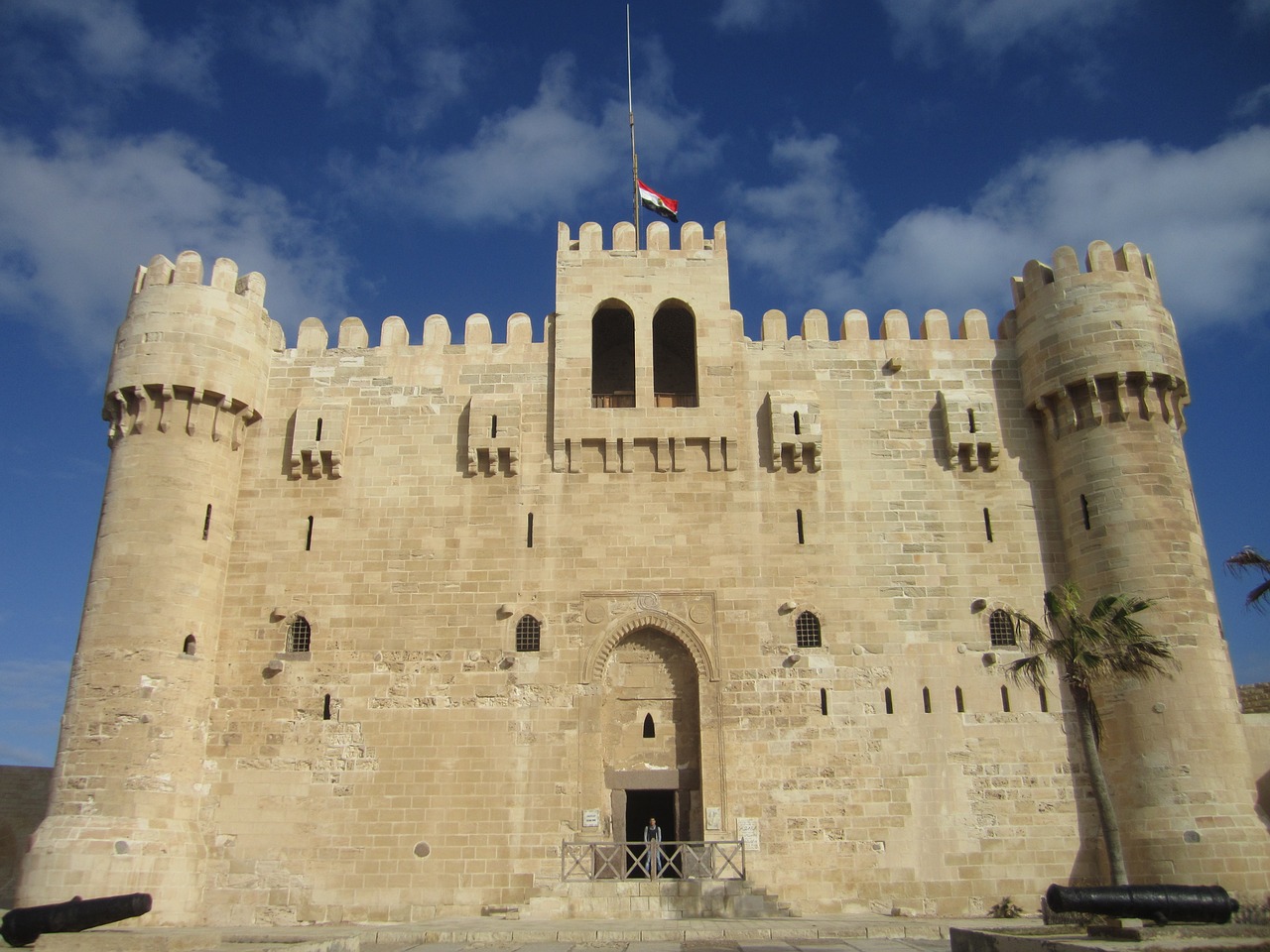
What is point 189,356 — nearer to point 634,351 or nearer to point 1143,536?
point 634,351

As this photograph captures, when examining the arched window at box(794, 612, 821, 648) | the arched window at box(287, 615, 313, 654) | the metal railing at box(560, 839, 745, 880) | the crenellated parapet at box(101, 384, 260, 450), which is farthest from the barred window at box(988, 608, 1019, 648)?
the crenellated parapet at box(101, 384, 260, 450)

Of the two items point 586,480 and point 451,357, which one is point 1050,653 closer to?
point 586,480

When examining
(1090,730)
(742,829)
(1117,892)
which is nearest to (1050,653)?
(1090,730)

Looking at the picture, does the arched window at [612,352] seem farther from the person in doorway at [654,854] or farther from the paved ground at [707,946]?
the paved ground at [707,946]

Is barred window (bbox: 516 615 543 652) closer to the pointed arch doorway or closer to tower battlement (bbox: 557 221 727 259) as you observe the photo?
the pointed arch doorway

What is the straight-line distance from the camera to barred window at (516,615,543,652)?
18.6m

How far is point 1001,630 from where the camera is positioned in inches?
739

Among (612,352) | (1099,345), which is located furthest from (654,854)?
(1099,345)

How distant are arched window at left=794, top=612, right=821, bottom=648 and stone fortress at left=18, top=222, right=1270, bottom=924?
13 centimetres

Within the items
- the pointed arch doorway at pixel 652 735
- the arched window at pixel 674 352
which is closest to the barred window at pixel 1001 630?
the pointed arch doorway at pixel 652 735

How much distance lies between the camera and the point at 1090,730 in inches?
630

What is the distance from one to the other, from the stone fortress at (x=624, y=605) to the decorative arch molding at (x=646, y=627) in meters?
0.07

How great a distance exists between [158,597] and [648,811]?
948 cm

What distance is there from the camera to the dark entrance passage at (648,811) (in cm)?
1822
